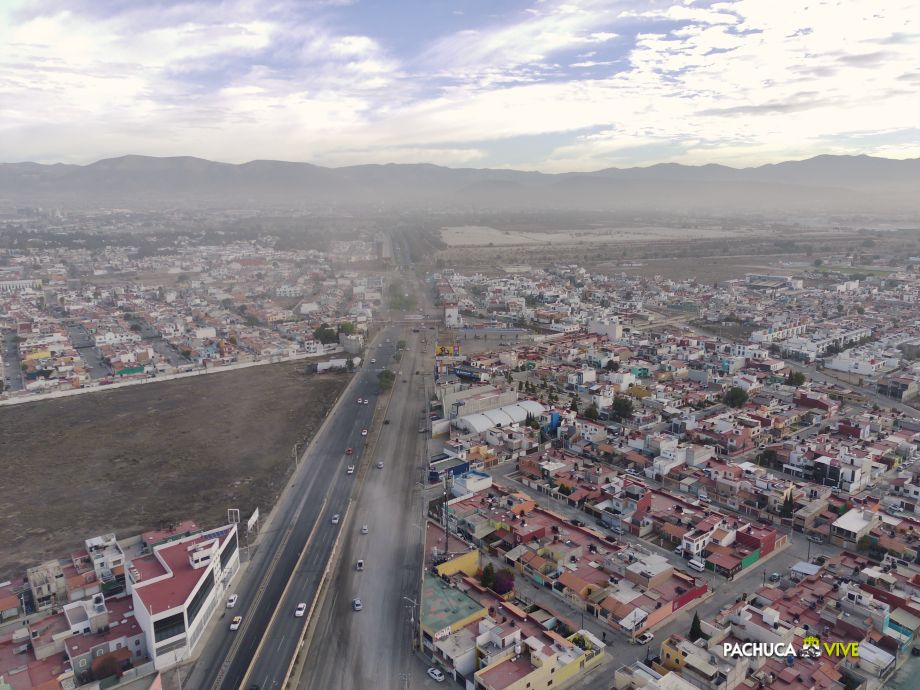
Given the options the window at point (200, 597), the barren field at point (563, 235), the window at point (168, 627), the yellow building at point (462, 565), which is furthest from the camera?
the barren field at point (563, 235)

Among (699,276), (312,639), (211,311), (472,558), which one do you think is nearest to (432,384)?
(472,558)

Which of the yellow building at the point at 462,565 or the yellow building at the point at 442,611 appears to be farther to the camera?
the yellow building at the point at 462,565

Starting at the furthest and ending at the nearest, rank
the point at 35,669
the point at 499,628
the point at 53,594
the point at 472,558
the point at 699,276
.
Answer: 1. the point at 699,276
2. the point at 472,558
3. the point at 53,594
4. the point at 499,628
5. the point at 35,669

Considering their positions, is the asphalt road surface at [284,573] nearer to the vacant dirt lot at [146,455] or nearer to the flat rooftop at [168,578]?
the vacant dirt lot at [146,455]

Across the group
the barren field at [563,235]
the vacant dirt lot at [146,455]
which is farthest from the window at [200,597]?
the barren field at [563,235]

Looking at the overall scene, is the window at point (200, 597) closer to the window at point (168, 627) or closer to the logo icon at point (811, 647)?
the window at point (168, 627)

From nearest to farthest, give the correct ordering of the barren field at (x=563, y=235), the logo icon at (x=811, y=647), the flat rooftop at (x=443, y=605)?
the logo icon at (x=811, y=647)
the flat rooftop at (x=443, y=605)
the barren field at (x=563, y=235)

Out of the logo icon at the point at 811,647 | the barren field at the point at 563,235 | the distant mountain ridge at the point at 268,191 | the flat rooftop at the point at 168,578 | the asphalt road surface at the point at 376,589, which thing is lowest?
the asphalt road surface at the point at 376,589

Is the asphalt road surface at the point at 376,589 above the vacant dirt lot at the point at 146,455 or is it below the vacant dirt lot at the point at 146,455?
below

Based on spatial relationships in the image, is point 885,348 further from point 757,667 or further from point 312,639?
point 312,639
